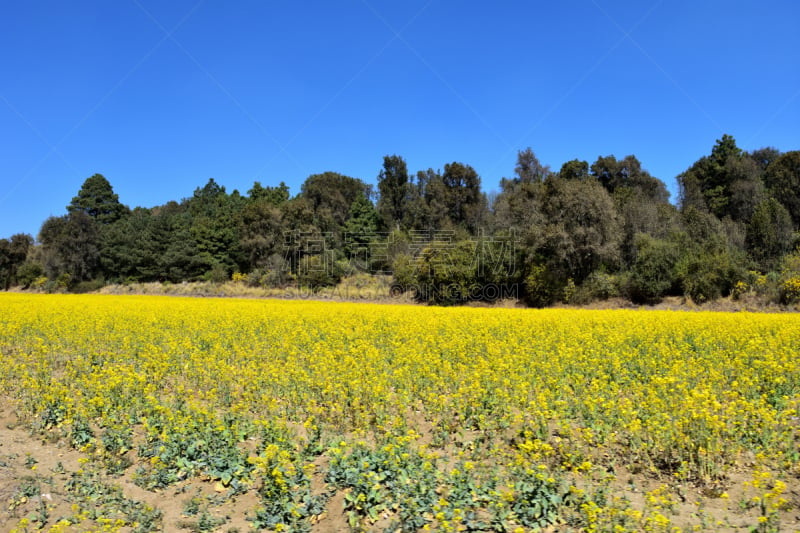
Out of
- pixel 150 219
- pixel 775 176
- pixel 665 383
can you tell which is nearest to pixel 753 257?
pixel 775 176

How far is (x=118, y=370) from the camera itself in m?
9.88

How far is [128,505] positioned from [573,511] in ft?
14.6

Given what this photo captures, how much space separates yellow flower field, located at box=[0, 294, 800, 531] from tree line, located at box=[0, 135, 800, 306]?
16936 mm

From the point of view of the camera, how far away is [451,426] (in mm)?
6941

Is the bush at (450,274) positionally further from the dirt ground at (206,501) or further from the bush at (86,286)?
the bush at (86,286)

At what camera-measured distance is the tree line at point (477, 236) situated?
90.2 feet

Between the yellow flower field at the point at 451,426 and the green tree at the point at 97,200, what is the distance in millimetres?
62979

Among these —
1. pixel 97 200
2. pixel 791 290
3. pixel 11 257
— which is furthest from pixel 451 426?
pixel 97 200

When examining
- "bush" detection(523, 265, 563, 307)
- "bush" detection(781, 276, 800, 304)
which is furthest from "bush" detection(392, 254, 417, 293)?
"bush" detection(781, 276, 800, 304)

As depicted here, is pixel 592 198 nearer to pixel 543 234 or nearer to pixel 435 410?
pixel 543 234

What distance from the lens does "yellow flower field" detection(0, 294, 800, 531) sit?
4.57 metres

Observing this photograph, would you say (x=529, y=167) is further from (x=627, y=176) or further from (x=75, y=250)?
(x=75, y=250)

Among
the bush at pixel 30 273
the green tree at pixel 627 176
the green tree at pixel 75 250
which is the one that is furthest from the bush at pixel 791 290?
the bush at pixel 30 273

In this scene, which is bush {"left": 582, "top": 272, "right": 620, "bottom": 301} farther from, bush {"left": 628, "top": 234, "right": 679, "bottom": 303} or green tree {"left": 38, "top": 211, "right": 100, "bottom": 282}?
green tree {"left": 38, "top": 211, "right": 100, "bottom": 282}
